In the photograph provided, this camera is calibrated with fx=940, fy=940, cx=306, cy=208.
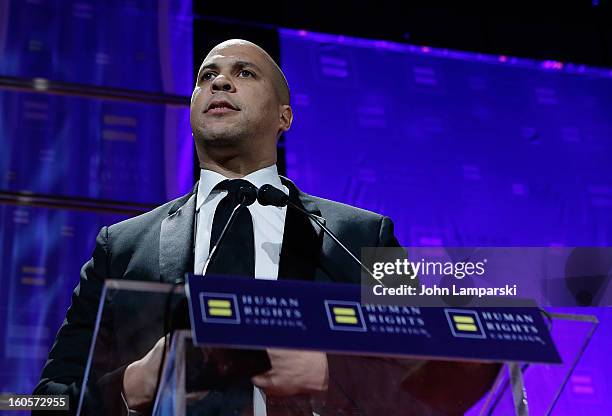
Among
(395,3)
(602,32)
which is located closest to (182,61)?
(395,3)

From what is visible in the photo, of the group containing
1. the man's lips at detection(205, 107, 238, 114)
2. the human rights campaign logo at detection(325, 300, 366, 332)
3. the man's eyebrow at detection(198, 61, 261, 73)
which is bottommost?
the human rights campaign logo at detection(325, 300, 366, 332)

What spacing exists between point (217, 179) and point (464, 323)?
794 mm

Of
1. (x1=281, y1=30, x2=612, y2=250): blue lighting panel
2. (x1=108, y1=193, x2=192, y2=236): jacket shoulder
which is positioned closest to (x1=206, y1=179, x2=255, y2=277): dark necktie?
(x1=108, y1=193, x2=192, y2=236): jacket shoulder

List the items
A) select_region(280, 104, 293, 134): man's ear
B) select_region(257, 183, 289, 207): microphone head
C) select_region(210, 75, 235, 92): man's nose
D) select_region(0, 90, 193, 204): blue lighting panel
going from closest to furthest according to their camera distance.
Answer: select_region(257, 183, 289, 207): microphone head → select_region(210, 75, 235, 92): man's nose → select_region(280, 104, 293, 134): man's ear → select_region(0, 90, 193, 204): blue lighting panel

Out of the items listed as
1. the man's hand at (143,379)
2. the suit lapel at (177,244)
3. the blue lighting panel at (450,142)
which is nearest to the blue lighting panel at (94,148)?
the blue lighting panel at (450,142)

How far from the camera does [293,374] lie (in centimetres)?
104

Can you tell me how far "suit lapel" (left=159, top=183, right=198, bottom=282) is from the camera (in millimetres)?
1530

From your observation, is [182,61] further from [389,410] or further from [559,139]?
[389,410]

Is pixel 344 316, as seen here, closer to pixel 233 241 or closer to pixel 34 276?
pixel 233 241

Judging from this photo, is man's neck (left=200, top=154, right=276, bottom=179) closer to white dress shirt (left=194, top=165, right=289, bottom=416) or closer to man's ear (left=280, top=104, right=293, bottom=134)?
white dress shirt (left=194, top=165, right=289, bottom=416)

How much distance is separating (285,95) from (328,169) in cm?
91

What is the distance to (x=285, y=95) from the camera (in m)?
1.99

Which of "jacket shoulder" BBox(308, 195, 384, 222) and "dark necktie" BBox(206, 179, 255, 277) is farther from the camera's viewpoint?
"jacket shoulder" BBox(308, 195, 384, 222)

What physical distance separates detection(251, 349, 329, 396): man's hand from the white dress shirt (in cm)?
48
